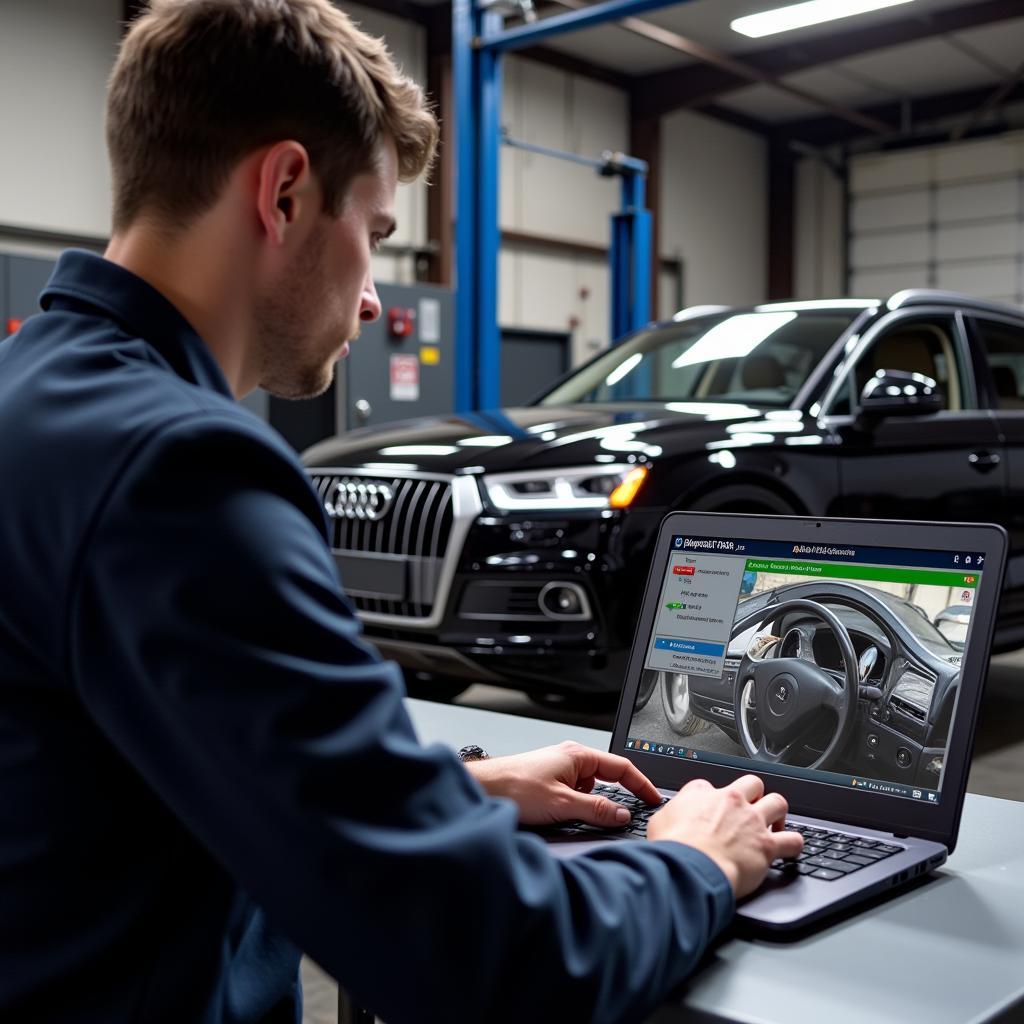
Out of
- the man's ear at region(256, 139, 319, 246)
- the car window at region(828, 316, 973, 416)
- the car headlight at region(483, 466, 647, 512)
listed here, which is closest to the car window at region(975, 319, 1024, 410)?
the car window at region(828, 316, 973, 416)

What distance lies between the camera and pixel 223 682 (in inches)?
26.9

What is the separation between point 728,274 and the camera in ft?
49.8

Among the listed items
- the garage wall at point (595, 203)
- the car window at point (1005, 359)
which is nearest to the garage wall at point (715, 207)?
the garage wall at point (595, 203)

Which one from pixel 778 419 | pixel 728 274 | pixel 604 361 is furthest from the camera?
pixel 728 274

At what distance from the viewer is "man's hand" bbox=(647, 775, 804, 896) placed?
3.11 ft

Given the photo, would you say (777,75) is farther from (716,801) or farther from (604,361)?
(716,801)

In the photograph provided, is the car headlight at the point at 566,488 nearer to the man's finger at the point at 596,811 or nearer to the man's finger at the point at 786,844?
the man's finger at the point at 596,811

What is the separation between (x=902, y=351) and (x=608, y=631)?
6.16 ft

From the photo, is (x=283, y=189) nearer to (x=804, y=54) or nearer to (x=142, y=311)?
(x=142, y=311)

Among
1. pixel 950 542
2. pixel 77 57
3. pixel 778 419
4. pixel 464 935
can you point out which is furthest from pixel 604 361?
pixel 77 57

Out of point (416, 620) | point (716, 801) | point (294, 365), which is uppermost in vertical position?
point (294, 365)

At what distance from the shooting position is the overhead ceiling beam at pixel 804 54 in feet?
38.1

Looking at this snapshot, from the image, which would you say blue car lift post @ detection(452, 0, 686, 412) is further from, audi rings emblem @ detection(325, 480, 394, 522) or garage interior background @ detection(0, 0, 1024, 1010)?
audi rings emblem @ detection(325, 480, 394, 522)

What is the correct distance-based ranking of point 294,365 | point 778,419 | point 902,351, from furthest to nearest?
point 902,351, point 778,419, point 294,365
